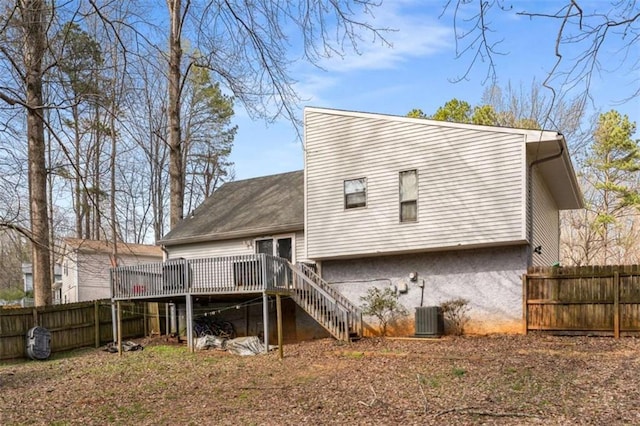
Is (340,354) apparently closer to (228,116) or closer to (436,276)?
(436,276)

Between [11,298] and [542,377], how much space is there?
3989cm

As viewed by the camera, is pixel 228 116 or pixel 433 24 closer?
pixel 433 24

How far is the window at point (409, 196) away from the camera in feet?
45.3

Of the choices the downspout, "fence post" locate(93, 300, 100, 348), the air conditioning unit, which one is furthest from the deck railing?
the downspout

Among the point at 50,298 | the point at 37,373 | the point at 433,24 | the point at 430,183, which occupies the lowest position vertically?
the point at 37,373

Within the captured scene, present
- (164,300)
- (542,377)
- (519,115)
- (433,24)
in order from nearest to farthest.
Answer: (433,24) < (542,377) < (164,300) < (519,115)

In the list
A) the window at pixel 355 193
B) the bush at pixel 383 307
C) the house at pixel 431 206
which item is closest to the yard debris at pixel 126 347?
the house at pixel 431 206

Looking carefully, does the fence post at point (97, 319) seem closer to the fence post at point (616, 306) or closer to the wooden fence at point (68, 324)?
the wooden fence at point (68, 324)

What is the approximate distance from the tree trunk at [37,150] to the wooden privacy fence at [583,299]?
10.1 metres

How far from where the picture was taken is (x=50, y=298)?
15.9 m

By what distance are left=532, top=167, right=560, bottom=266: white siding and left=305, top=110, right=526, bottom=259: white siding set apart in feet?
4.88

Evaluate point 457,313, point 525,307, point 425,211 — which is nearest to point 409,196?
point 425,211

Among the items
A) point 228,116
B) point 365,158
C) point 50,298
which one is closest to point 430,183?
point 365,158

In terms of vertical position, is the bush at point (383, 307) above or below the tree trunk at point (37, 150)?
below
